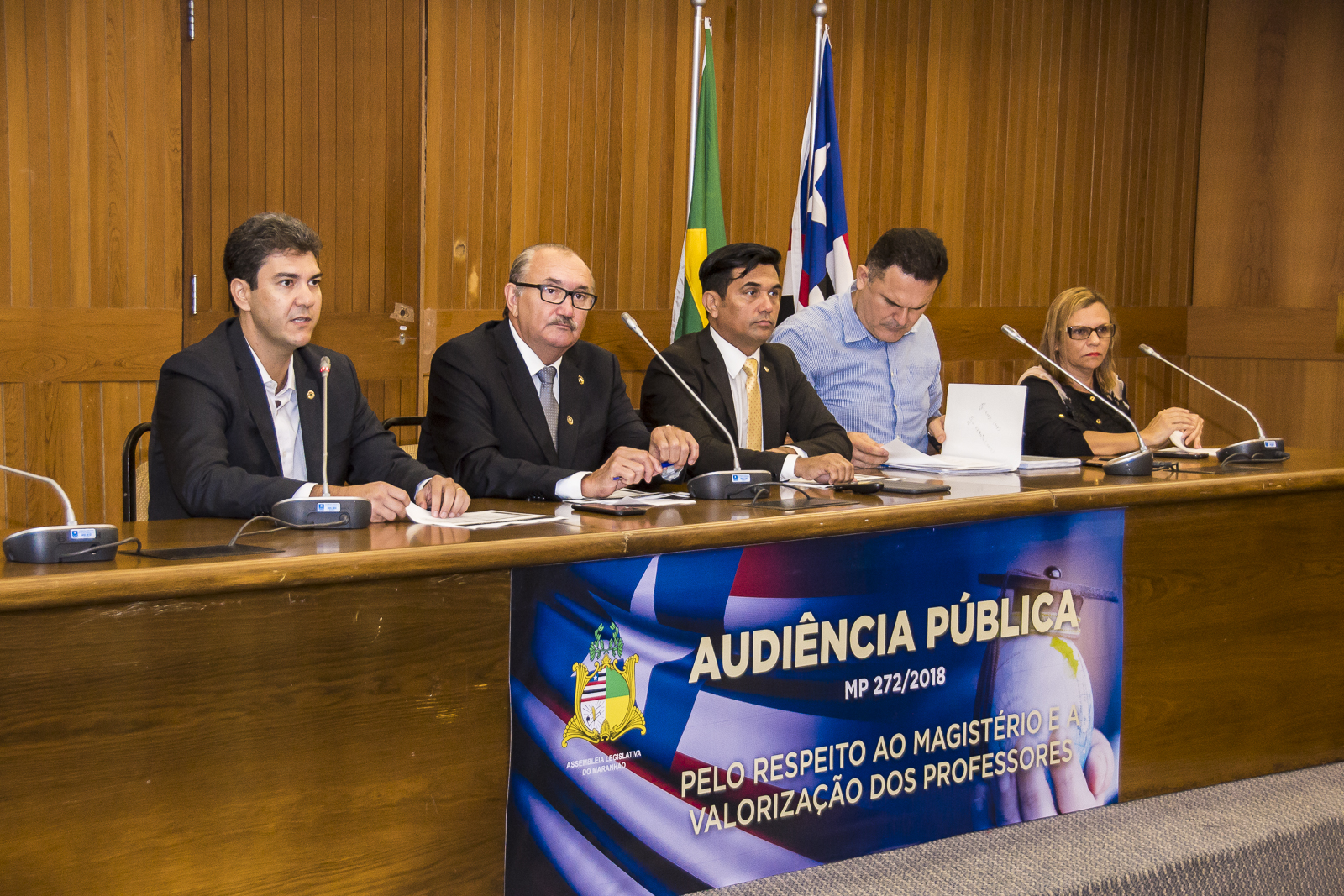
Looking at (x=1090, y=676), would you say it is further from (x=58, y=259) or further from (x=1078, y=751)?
(x=58, y=259)

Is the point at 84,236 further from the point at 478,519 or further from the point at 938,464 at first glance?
the point at 938,464

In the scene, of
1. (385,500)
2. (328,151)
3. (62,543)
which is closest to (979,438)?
(385,500)

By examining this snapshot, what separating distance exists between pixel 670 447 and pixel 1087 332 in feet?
5.06

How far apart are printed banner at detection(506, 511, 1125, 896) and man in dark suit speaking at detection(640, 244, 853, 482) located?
664 mm

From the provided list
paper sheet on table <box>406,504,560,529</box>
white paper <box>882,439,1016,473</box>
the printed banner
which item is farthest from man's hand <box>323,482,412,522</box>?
white paper <box>882,439,1016,473</box>

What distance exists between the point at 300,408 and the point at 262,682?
92 cm

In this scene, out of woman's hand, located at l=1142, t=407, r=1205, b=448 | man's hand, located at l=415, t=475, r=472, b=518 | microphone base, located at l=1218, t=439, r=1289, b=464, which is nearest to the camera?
man's hand, located at l=415, t=475, r=472, b=518

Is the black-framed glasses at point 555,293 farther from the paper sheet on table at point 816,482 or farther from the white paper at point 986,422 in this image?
the white paper at point 986,422

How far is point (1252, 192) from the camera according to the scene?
5766 mm

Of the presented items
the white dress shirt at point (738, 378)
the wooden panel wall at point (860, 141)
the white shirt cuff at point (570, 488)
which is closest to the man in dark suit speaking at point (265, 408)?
the white shirt cuff at point (570, 488)

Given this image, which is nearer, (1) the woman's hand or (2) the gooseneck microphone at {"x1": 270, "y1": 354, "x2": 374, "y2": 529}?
(2) the gooseneck microphone at {"x1": 270, "y1": 354, "x2": 374, "y2": 529}

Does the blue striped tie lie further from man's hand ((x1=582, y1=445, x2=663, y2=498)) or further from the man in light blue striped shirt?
the man in light blue striped shirt

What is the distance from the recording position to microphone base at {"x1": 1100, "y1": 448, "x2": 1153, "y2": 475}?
2.64m

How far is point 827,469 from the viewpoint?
2568 millimetres
